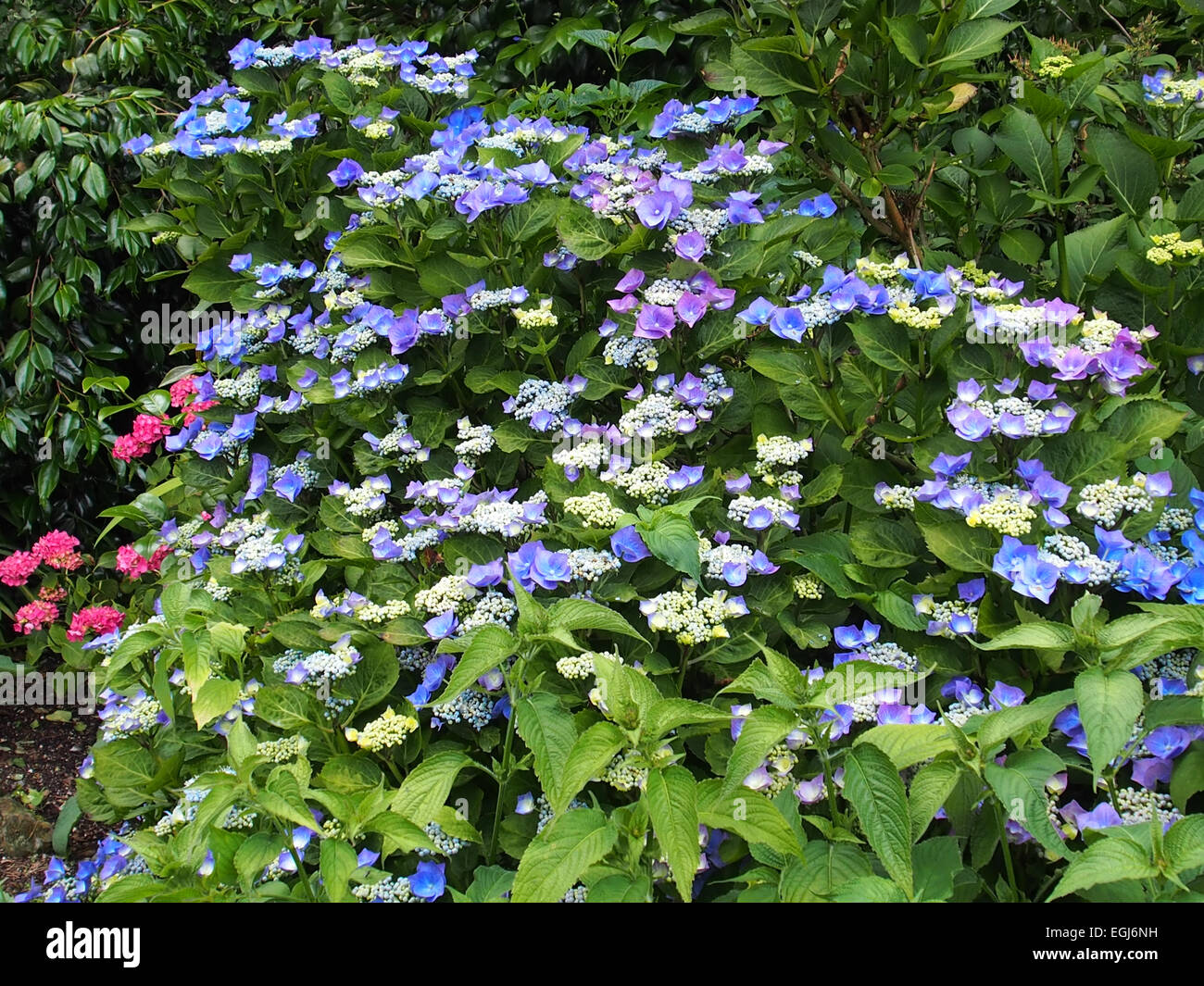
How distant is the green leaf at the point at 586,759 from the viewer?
50.1 inches

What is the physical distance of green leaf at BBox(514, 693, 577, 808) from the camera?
141cm

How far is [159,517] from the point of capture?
2844 millimetres

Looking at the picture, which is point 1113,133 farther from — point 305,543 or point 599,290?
point 305,543

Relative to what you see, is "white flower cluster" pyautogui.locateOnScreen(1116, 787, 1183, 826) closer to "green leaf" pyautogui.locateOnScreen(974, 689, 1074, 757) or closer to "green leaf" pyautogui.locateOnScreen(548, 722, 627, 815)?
"green leaf" pyautogui.locateOnScreen(974, 689, 1074, 757)

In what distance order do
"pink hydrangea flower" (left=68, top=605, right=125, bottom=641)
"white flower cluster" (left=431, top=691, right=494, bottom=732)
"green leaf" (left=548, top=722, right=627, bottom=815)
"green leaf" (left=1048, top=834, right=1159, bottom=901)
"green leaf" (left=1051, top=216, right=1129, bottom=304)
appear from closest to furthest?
"green leaf" (left=1048, top=834, right=1159, bottom=901), "green leaf" (left=548, top=722, right=627, bottom=815), "white flower cluster" (left=431, top=691, right=494, bottom=732), "green leaf" (left=1051, top=216, right=1129, bottom=304), "pink hydrangea flower" (left=68, top=605, right=125, bottom=641)

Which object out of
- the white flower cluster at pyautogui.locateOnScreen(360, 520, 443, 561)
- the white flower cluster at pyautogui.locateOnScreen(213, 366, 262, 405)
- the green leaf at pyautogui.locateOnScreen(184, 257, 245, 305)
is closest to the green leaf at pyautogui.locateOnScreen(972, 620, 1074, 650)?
the white flower cluster at pyautogui.locateOnScreen(360, 520, 443, 561)

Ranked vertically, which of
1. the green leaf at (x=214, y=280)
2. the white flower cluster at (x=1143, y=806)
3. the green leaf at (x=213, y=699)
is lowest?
the white flower cluster at (x=1143, y=806)

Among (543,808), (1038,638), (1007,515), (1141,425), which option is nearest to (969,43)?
(1141,425)

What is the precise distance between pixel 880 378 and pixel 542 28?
280 centimetres

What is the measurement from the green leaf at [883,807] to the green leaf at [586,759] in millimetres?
277

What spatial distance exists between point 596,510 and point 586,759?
52 cm

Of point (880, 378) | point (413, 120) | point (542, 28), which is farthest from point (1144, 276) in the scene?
point (542, 28)

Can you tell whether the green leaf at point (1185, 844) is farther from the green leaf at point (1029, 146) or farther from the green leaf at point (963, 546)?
the green leaf at point (1029, 146)

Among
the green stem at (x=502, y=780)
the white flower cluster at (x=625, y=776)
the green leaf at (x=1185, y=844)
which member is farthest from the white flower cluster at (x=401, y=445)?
the green leaf at (x=1185, y=844)
